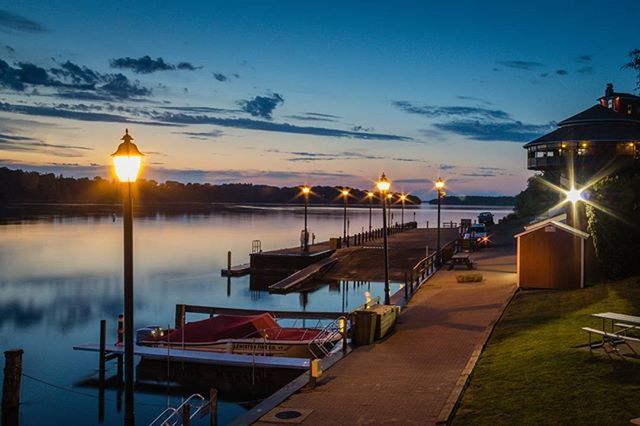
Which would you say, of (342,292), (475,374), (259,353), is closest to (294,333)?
(259,353)

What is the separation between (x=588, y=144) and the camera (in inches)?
2378

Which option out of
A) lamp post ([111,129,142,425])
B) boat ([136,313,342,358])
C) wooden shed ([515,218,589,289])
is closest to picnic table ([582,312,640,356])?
boat ([136,313,342,358])

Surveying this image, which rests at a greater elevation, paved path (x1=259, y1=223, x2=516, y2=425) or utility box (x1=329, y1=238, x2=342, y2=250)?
utility box (x1=329, y1=238, x2=342, y2=250)

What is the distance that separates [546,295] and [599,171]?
→ 3427 centimetres

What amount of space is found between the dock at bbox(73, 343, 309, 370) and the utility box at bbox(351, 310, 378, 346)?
2114 mm

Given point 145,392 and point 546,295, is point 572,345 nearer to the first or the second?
point 546,295

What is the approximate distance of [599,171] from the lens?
2255 inches

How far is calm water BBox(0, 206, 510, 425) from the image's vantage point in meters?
22.3

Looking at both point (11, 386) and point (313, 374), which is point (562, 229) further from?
point (11, 386)

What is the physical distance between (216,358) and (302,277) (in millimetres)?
24751

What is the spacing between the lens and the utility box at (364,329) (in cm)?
1988

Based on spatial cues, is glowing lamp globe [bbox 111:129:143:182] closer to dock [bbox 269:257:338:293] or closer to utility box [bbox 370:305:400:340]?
utility box [bbox 370:305:400:340]

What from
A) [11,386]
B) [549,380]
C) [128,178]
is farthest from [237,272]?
[128,178]

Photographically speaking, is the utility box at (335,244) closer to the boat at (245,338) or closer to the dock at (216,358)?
the boat at (245,338)
